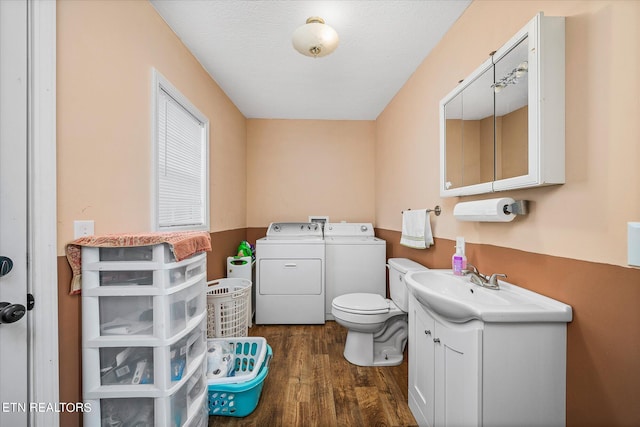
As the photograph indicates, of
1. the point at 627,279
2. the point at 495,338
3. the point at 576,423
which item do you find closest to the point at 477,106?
the point at 627,279

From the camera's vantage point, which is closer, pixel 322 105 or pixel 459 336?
pixel 459 336

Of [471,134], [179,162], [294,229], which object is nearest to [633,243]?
[471,134]

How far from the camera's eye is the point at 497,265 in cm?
133

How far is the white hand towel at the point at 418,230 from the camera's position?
76.9 inches

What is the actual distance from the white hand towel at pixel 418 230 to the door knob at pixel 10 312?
2019 mm

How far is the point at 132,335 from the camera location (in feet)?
3.46

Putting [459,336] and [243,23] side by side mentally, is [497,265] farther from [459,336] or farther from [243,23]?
[243,23]

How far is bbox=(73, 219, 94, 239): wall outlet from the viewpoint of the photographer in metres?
1.05

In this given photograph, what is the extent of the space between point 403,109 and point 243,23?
61.5 inches

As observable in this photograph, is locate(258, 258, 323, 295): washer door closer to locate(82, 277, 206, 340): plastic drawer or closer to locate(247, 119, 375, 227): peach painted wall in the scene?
locate(247, 119, 375, 227): peach painted wall

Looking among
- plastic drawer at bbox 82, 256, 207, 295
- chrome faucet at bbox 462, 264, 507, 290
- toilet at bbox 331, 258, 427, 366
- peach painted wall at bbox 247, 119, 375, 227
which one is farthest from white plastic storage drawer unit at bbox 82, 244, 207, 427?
peach painted wall at bbox 247, 119, 375, 227

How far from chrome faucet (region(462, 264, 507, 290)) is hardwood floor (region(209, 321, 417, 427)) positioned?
33.9 inches

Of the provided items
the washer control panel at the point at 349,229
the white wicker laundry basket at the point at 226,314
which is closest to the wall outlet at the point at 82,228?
the white wicker laundry basket at the point at 226,314

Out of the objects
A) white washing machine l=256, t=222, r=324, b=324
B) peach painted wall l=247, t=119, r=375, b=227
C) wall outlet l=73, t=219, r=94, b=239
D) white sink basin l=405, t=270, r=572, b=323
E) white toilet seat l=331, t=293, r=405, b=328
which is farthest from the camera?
peach painted wall l=247, t=119, r=375, b=227
